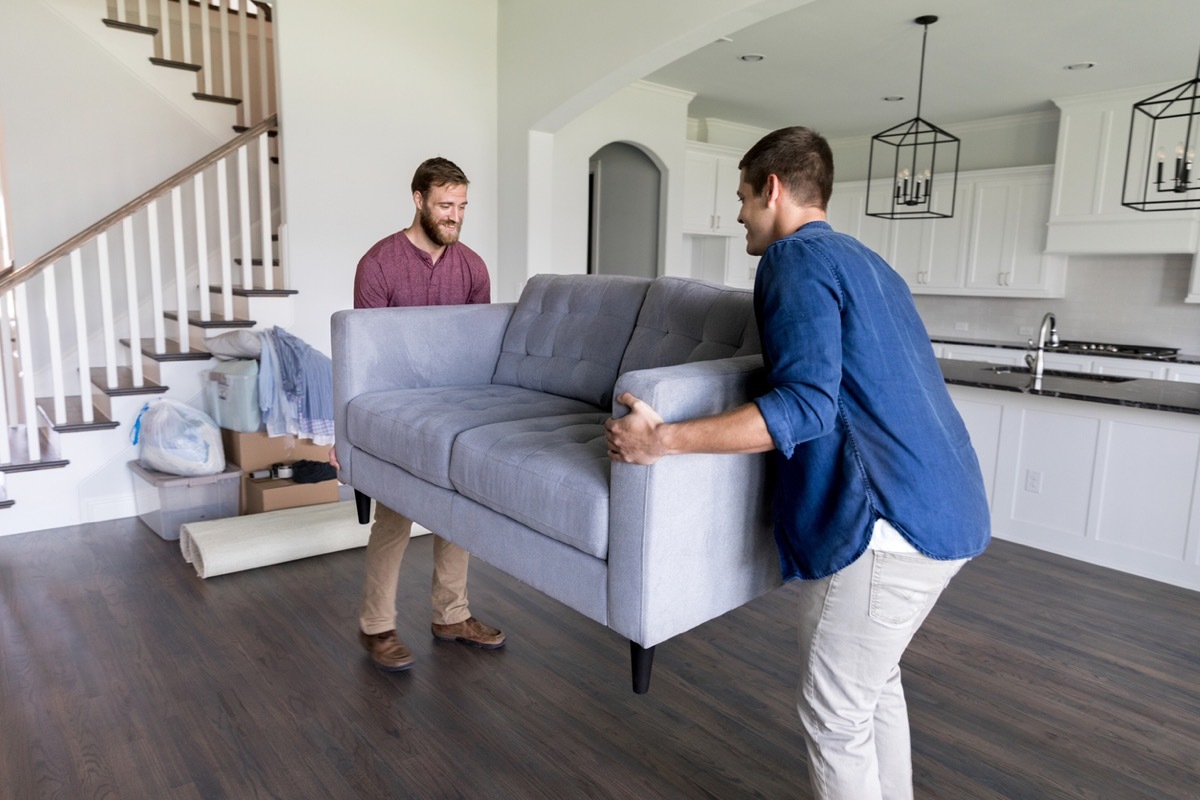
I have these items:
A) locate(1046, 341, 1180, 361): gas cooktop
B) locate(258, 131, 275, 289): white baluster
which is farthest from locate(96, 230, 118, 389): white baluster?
locate(1046, 341, 1180, 361): gas cooktop

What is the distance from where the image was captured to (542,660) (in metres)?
2.56

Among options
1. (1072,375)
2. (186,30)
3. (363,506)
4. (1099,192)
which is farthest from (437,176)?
(1099,192)

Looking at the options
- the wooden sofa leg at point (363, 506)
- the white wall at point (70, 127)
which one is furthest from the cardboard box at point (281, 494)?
the white wall at point (70, 127)

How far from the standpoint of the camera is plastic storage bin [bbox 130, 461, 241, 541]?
3652 millimetres

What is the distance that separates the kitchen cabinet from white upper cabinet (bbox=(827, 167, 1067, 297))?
1.65 meters

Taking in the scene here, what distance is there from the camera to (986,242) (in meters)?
7.00

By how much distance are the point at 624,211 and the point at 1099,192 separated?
3.80m

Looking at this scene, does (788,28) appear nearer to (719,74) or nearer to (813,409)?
(719,74)

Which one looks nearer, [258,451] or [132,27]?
[258,451]

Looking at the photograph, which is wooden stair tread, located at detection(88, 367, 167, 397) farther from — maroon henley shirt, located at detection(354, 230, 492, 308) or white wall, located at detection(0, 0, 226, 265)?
maroon henley shirt, located at detection(354, 230, 492, 308)

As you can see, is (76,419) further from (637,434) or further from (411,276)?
(637,434)

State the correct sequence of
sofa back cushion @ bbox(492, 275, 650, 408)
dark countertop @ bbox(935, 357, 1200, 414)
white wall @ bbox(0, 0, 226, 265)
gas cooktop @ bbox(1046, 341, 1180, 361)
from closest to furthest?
sofa back cushion @ bbox(492, 275, 650, 408), dark countertop @ bbox(935, 357, 1200, 414), white wall @ bbox(0, 0, 226, 265), gas cooktop @ bbox(1046, 341, 1180, 361)

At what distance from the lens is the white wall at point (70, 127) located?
4.63 metres

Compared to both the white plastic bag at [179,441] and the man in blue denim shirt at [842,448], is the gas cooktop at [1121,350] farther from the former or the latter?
the white plastic bag at [179,441]
